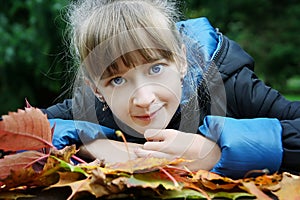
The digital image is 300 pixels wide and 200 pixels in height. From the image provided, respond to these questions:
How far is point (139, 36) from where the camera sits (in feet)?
3.38

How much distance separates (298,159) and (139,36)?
0.35 metres

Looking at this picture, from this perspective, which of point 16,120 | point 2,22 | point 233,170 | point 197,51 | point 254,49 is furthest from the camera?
point 254,49

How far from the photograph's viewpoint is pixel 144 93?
0.96 m

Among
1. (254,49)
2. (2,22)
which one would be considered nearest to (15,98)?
(2,22)

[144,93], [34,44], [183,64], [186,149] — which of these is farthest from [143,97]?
[34,44]

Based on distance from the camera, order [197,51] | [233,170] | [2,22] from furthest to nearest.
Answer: [2,22]
[197,51]
[233,170]

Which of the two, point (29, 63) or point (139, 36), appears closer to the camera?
point (139, 36)

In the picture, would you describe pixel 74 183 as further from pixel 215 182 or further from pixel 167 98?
pixel 167 98

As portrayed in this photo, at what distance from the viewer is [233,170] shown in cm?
86

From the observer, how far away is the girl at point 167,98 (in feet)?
2.89

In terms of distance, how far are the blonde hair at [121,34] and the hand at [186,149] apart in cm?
17

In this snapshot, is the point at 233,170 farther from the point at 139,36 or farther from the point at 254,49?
the point at 254,49

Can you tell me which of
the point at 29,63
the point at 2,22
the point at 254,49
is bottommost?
the point at 254,49

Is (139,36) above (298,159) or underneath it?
above
